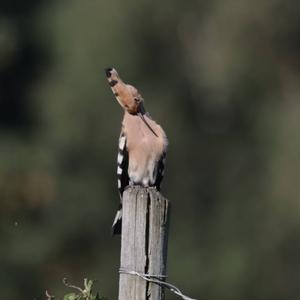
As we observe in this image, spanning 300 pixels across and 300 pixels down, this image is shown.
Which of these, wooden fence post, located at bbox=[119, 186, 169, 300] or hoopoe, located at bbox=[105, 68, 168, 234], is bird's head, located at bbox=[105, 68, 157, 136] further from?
wooden fence post, located at bbox=[119, 186, 169, 300]

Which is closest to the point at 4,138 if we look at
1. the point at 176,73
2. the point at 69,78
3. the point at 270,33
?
the point at 69,78

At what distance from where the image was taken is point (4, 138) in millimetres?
22828

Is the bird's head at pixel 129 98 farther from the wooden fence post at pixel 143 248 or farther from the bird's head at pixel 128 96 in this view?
the wooden fence post at pixel 143 248

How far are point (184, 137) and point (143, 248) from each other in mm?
17280

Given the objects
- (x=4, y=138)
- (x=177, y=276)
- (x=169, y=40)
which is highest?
(x=169, y=40)

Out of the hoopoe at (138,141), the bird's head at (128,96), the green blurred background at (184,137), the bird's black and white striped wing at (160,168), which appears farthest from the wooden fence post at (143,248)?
the green blurred background at (184,137)

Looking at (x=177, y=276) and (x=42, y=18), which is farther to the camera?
(x=42, y=18)

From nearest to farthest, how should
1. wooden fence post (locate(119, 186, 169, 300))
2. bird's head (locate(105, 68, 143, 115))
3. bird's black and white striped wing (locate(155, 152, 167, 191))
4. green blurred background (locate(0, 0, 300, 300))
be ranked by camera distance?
wooden fence post (locate(119, 186, 169, 300)) → bird's head (locate(105, 68, 143, 115)) → bird's black and white striped wing (locate(155, 152, 167, 191)) → green blurred background (locate(0, 0, 300, 300))

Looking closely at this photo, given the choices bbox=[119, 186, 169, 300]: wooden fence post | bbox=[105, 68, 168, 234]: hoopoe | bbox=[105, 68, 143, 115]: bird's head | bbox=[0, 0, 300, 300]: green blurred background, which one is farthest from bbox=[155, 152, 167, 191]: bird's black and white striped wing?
bbox=[0, 0, 300, 300]: green blurred background

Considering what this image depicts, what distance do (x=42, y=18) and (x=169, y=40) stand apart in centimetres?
250

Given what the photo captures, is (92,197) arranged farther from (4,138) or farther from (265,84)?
(265,84)

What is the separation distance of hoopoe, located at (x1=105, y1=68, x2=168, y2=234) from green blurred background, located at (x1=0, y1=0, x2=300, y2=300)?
1247cm

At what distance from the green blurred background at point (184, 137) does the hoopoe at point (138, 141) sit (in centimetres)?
1247

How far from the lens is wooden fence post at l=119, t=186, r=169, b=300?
18.4ft
